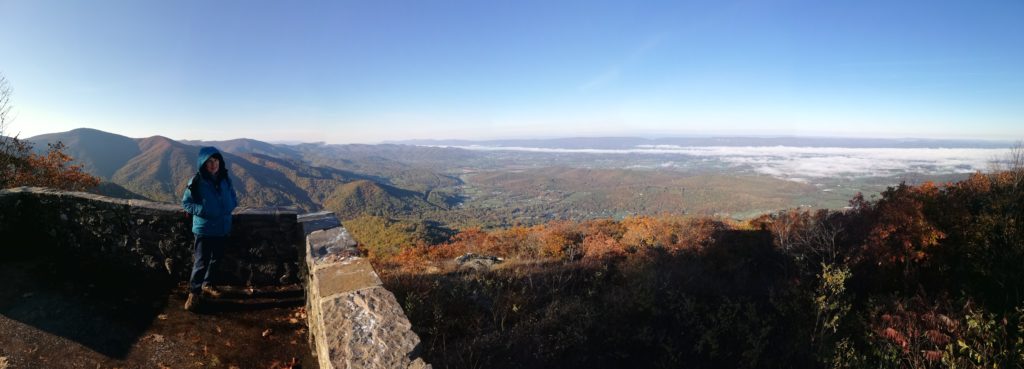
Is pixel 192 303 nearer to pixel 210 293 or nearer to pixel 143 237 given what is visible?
pixel 210 293

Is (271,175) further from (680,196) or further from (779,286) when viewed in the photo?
(779,286)

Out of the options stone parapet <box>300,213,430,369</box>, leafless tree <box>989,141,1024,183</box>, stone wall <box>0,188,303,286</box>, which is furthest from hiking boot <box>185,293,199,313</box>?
leafless tree <box>989,141,1024,183</box>

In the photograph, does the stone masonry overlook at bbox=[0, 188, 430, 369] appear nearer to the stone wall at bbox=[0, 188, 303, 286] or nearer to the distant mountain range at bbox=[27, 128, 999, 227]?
the stone wall at bbox=[0, 188, 303, 286]

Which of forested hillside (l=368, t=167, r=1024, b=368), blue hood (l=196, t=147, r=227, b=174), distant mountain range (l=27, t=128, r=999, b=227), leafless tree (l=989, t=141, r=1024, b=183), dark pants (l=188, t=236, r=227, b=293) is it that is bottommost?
distant mountain range (l=27, t=128, r=999, b=227)

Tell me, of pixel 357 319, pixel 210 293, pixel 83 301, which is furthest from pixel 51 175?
pixel 357 319

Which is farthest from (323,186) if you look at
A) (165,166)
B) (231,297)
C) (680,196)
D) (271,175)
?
(231,297)
